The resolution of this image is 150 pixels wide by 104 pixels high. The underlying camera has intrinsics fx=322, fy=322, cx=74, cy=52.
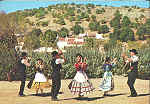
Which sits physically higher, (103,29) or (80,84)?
(103,29)

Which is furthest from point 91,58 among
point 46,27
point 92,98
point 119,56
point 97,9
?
point 97,9

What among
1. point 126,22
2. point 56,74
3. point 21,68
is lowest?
point 56,74

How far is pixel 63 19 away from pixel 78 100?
9555 cm

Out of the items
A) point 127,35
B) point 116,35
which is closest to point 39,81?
point 127,35

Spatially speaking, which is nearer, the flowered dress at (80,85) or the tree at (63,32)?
the flowered dress at (80,85)

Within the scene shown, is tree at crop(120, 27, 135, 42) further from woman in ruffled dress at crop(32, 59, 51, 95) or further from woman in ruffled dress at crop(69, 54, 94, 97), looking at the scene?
woman in ruffled dress at crop(69, 54, 94, 97)

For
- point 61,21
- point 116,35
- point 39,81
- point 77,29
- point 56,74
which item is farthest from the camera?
point 61,21

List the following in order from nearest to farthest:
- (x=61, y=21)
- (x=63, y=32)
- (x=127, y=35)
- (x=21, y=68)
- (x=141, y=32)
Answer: (x=21, y=68)
(x=127, y=35)
(x=141, y=32)
(x=63, y=32)
(x=61, y=21)

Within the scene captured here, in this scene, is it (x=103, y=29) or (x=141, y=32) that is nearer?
(x=141, y=32)

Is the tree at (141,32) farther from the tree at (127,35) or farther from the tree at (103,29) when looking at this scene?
the tree at (103,29)

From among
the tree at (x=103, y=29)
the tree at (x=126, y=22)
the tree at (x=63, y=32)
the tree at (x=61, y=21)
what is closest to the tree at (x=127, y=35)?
the tree at (x=126, y=22)

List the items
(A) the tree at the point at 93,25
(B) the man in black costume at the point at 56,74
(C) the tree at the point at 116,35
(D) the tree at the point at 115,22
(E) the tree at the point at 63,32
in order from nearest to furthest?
(B) the man in black costume at the point at 56,74 < (C) the tree at the point at 116,35 < (E) the tree at the point at 63,32 < (D) the tree at the point at 115,22 < (A) the tree at the point at 93,25

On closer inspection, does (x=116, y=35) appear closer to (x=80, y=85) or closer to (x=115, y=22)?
(x=115, y=22)

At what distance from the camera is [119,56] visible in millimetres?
20406
